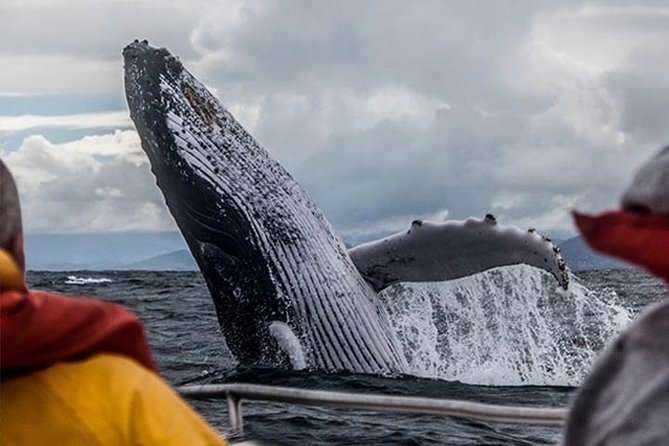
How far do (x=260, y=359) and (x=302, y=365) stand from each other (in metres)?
0.31

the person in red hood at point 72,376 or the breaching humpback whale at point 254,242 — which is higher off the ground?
the breaching humpback whale at point 254,242

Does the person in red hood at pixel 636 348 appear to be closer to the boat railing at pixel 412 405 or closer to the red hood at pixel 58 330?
the red hood at pixel 58 330

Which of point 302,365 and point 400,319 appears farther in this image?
point 400,319

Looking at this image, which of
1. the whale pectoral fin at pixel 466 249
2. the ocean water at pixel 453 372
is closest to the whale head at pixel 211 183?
the ocean water at pixel 453 372

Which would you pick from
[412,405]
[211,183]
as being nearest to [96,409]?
[412,405]

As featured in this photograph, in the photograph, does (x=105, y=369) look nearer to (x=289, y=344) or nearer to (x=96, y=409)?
(x=96, y=409)

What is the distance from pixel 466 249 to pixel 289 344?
151cm

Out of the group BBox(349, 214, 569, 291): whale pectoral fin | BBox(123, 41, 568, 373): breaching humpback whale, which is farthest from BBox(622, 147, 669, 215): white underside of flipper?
BBox(123, 41, 568, 373): breaching humpback whale

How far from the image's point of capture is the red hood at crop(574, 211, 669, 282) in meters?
1.15

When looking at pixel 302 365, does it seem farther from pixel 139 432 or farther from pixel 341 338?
pixel 139 432

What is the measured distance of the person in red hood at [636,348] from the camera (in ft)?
3.64

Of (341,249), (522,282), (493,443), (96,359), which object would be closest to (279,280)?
(341,249)

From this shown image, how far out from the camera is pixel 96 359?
135 centimetres

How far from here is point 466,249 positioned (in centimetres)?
814
